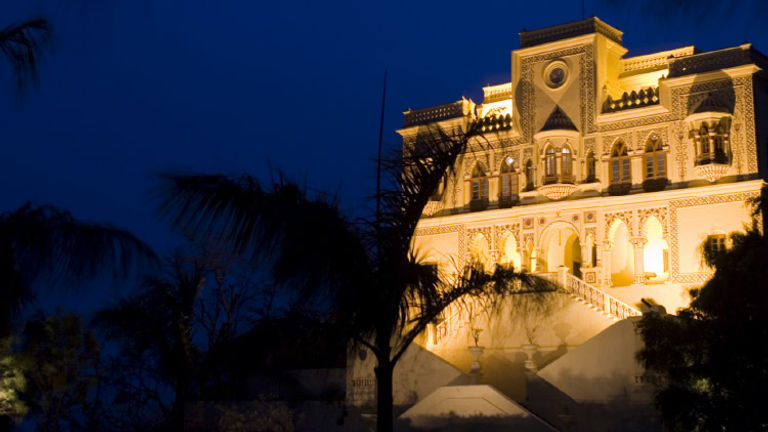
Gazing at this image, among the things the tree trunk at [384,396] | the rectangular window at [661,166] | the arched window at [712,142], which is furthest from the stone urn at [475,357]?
the tree trunk at [384,396]

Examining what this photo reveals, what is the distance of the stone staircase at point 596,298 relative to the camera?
25.1m

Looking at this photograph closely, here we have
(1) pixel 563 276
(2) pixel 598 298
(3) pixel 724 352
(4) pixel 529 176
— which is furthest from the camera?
(4) pixel 529 176

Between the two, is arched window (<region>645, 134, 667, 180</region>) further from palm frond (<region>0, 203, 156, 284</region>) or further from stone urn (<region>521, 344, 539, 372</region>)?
palm frond (<region>0, 203, 156, 284</region>)

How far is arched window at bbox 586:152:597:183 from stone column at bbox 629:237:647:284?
2384 millimetres

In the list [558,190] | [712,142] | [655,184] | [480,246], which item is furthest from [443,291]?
[480,246]

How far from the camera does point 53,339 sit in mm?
24406

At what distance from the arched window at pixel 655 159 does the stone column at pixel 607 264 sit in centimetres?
217

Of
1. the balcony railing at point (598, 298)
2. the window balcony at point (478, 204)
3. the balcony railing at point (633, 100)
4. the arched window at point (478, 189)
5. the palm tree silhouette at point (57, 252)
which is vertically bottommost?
the palm tree silhouette at point (57, 252)

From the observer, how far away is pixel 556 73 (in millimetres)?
30125

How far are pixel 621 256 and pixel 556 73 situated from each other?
5820mm

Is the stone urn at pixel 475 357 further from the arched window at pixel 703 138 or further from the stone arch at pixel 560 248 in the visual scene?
the arched window at pixel 703 138

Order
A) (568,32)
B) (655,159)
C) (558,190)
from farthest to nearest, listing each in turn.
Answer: (568,32)
(558,190)
(655,159)

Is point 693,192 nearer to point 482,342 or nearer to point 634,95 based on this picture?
point 634,95

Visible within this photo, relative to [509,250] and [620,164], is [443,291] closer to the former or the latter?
[620,164]
